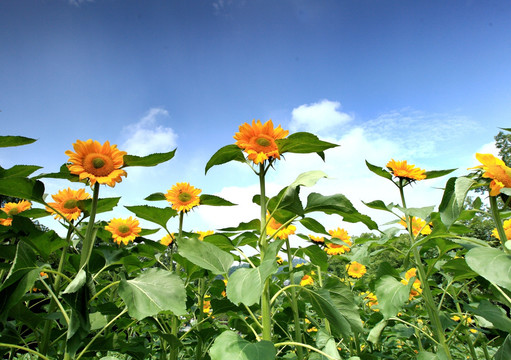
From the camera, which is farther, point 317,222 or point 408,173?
point 408,173

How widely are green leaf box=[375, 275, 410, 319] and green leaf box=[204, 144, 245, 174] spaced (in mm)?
980

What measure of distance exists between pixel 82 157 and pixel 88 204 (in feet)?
1.08

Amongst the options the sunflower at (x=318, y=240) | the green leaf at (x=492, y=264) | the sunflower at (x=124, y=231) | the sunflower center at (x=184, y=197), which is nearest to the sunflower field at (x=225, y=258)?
the green leaf at (x=492, y=264)

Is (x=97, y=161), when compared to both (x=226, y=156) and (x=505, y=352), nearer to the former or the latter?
(x=226, y=156)

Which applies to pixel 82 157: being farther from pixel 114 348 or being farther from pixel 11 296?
pixel 114 348

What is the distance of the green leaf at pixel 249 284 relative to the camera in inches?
39.8

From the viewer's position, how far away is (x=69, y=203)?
1.58 metres

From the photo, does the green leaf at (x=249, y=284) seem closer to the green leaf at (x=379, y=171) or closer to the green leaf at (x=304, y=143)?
the green leaf at (x=304, y=143)

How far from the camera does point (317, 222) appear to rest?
1.64m

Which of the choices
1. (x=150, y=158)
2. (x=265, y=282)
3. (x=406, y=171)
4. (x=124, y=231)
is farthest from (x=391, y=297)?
(x=124, y=231)

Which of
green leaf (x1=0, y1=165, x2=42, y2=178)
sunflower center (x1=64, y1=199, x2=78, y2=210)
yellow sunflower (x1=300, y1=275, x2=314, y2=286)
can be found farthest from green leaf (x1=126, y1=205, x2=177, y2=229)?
yellow sunflower (x1=300, y1=275, x2=314, y2=286)

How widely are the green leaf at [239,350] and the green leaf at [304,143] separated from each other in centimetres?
84

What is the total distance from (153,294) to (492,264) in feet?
3.94

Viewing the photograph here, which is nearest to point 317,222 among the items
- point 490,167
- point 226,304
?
point 226,304
